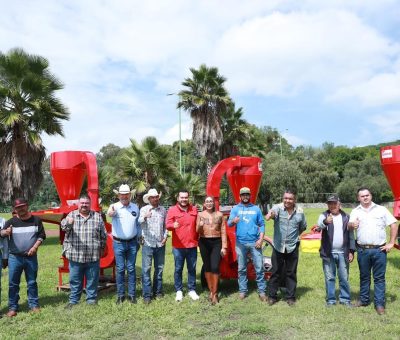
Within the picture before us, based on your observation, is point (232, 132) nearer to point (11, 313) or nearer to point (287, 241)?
point (287, 241)

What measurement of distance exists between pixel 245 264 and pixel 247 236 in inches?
18.5

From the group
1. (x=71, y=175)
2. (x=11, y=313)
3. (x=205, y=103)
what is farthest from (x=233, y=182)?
(x=205, y=103)

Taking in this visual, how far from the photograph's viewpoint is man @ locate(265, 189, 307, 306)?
6.29 metres

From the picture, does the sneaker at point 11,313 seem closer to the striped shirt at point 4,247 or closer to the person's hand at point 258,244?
the striped shirt at point 4,247

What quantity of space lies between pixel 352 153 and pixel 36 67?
230ft

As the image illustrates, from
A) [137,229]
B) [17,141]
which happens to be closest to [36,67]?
[17,141]

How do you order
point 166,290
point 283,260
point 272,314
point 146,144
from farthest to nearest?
1. point 146,144
2. point 166,290
3. point 283,260
4. point 272,314

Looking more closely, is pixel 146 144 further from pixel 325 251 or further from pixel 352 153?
pixel 352 153

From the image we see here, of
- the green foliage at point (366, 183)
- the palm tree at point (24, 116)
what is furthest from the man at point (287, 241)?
the green foliage at point (366, 183)

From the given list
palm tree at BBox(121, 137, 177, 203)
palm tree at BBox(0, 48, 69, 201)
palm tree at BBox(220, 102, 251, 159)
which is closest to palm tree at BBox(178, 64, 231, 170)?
palm tree at BBox(220, 102, 251, 159)

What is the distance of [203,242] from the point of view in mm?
6625

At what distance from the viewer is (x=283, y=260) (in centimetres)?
645

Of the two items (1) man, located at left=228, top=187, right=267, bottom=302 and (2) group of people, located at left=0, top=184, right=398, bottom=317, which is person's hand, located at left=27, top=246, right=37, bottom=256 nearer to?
(2) group of people, located at left=0, top=184, right=398, bottom=317

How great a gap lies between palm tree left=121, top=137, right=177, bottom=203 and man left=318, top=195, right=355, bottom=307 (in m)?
13.1
